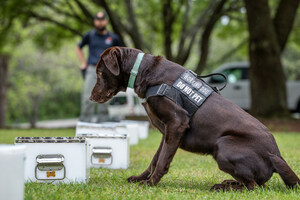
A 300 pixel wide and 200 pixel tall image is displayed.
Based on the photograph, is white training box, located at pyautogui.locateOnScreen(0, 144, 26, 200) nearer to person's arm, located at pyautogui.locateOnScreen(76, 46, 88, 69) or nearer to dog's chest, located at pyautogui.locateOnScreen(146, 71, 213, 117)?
dog's chest, located at pyautogui.locateOnScreen(146, 71, 213, 117)

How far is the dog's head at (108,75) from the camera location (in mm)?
3398

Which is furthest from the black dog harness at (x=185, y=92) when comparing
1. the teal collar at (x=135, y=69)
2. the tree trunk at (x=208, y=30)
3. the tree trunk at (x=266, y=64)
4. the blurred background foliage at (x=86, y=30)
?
the tree trunk at (x=208, y=30)

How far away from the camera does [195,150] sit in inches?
132

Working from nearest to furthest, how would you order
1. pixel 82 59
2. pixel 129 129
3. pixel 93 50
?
pixel 129 129
pixel 93 50
pixel 82 59

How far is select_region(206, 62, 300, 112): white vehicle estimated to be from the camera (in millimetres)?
14641

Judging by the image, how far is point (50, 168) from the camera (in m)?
3.36

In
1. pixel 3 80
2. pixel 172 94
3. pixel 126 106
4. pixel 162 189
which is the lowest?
pixel 126 106

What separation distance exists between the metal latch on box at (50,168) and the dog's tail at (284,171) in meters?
1.79

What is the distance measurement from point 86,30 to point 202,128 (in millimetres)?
14329

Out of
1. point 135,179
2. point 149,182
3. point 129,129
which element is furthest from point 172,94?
point 129,129

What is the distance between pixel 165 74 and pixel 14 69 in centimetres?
2829

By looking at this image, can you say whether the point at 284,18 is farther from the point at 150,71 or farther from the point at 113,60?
the point at 113,60

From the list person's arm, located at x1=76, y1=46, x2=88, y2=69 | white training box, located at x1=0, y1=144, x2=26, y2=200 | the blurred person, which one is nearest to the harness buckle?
white training box, located at x1=0, y1=144, x2=26, y2=200

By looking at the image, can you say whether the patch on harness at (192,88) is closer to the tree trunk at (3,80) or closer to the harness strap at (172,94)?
the harness strap at (172,94)
